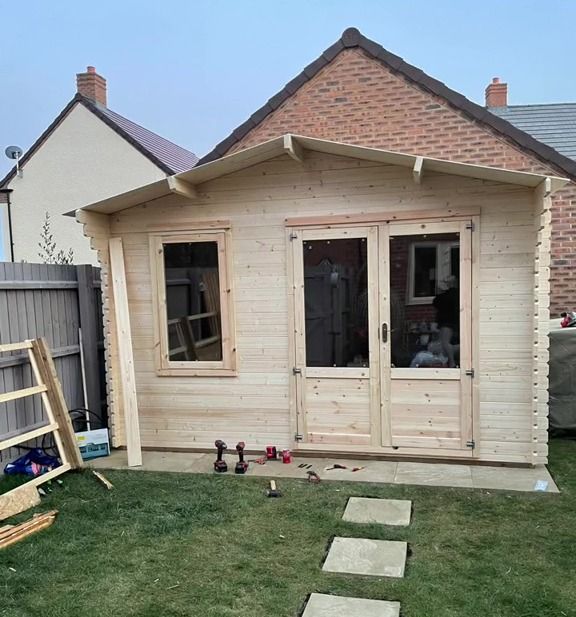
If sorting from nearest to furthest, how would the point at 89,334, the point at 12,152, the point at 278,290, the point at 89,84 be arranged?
the point at 278,290 → the point at 89,334 → the point at 12,152 → the point at 89,84

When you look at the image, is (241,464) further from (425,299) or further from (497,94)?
(497,94)

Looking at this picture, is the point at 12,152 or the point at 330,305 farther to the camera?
the point at 12,152

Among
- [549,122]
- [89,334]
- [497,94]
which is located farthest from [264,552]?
[497,94]

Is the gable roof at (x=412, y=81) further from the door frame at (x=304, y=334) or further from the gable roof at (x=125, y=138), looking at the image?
the gable roof at (x=125, y=138)

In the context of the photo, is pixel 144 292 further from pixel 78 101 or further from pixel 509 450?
pixel 78 101

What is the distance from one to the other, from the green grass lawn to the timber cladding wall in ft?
2.57

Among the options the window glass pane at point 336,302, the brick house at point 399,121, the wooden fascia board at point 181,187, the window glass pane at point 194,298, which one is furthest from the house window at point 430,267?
the brick house at point 399,121

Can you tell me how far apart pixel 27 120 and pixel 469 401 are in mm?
21376

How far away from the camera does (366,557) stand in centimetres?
320

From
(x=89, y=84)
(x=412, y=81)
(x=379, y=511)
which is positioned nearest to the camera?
(x=379, y=511)

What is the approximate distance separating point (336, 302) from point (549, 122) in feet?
23.3

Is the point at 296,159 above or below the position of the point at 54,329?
above

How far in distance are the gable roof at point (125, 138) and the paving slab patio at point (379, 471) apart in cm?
995

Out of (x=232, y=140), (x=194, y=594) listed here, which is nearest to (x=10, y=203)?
(x=232, y=140)
